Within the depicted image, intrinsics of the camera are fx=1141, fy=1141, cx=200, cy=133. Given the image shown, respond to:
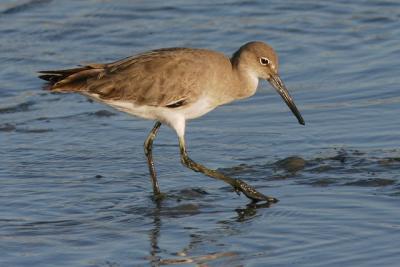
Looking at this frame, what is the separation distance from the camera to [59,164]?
1048cm

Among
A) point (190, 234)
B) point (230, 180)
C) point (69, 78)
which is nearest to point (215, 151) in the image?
point (230, 180)

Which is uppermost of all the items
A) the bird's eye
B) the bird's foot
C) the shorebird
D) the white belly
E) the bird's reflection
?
the bird's eye

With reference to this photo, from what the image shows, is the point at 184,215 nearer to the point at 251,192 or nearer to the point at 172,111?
the point at 251,192

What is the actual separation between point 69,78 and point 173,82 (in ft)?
2.93

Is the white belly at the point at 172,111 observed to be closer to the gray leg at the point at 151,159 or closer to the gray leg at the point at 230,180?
the gray leg at the point at 230,180

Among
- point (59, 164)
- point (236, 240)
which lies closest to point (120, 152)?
point (59, 164)

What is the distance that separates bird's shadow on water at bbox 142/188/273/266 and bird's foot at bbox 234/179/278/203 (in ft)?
0.18

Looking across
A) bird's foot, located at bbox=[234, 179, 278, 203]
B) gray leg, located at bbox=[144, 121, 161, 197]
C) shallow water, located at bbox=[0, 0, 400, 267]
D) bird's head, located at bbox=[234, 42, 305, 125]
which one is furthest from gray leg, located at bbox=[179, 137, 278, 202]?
bird's head, located at bbox=[234, 42, 305, 125]

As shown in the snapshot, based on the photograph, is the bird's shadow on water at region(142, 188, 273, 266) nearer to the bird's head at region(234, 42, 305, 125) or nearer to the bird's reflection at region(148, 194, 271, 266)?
the bird's reflection at region(148, 194, 271, 266)

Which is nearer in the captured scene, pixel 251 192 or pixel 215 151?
pixel 251 192

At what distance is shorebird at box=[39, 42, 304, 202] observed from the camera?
968 cm

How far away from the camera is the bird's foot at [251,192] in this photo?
9219 mm

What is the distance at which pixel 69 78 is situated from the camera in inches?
385

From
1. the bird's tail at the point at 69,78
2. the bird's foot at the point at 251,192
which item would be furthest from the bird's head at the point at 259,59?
the bird's tail at the point at 69,78
